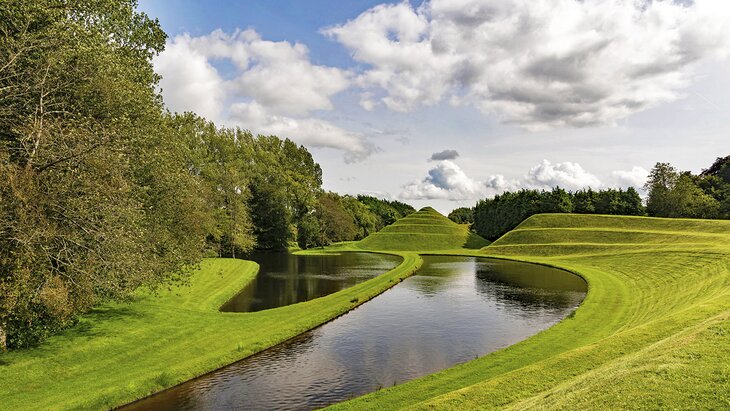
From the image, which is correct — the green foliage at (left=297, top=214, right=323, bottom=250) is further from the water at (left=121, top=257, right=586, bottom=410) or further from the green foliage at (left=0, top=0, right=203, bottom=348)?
the green foliage at (left=0, top=0, right=203, bottom=348)

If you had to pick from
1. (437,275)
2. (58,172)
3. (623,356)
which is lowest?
(437,275)

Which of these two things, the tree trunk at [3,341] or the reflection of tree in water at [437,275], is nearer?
the tree trunk at [3,341]

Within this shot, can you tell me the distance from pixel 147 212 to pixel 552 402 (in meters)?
30.2

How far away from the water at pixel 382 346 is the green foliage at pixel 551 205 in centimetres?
6902

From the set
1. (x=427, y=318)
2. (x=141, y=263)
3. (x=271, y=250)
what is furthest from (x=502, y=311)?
(x=271, y=250)

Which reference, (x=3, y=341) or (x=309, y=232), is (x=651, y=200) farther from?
(x=3, y=341)

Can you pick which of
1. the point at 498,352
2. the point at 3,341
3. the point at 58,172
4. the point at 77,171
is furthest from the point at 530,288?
the point at 3,341

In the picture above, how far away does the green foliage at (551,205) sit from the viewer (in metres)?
109

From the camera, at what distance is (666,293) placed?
40.1 meters

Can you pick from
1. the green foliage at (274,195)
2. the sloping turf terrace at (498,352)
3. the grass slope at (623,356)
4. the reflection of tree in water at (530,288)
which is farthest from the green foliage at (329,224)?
the grass slope at (623,356)

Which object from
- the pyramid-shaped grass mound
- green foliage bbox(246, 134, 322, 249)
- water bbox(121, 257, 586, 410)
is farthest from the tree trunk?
the pyramid-shaped grass mound

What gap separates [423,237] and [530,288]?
71.0 metres

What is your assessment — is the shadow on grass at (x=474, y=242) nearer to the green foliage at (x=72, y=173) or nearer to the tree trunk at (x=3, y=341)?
the green foliage at (x=72, y=173)

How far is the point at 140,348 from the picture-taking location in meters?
26.5
